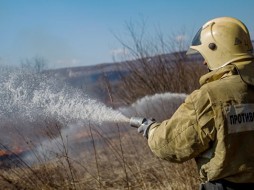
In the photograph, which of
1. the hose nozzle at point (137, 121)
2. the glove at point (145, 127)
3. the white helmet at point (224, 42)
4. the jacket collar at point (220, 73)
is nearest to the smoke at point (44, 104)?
the hose nozzle at point (137, 121)

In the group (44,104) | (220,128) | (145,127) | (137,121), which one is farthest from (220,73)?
(44,104)

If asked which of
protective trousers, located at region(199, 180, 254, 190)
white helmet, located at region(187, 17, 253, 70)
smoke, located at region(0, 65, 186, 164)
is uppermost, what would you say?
white helmet, located at region(187, 17, 253, 70)

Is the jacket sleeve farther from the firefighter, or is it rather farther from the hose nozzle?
the hose nozzle

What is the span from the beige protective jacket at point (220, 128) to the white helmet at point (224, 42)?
6.7 inches

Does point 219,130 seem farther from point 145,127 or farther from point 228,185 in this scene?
point 145,127

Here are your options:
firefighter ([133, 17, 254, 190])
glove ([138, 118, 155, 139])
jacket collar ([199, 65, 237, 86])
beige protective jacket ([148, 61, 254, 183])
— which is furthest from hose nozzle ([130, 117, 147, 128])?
jacket collar ([199, 65, 237, 86])

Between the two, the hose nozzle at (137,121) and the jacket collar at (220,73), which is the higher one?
the jacket collar at (220,73)

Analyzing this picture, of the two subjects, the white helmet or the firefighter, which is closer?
the firefighter

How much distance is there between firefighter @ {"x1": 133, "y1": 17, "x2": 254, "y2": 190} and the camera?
2238 mm

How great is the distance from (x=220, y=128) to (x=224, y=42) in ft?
2.10

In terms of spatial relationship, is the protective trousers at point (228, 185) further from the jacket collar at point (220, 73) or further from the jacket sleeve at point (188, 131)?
the jacket collar at point (220, 73)

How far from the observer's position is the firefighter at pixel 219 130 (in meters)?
2.24

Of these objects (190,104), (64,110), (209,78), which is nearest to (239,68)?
(209,78)

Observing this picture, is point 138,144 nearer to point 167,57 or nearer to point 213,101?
point 167,57
